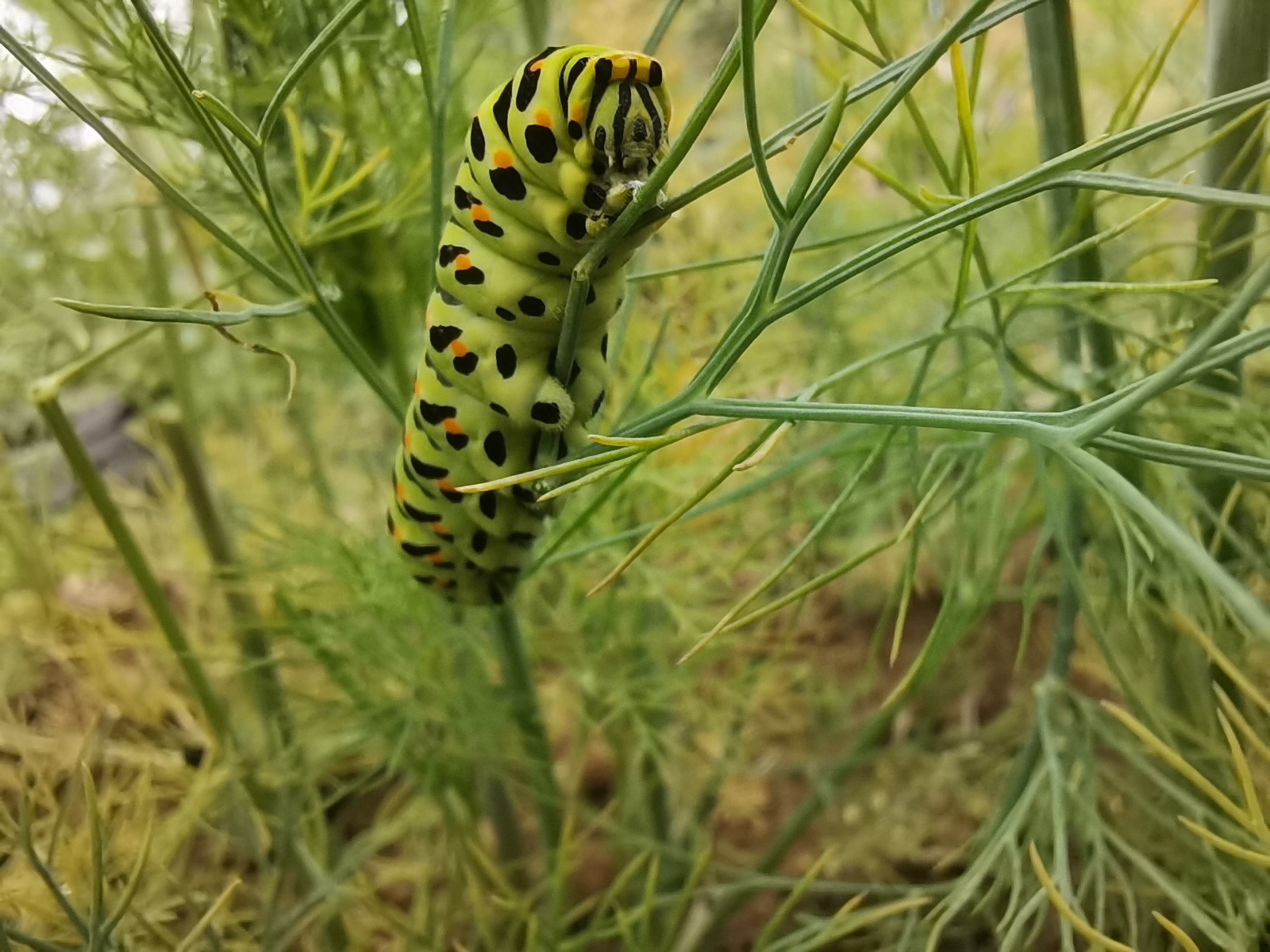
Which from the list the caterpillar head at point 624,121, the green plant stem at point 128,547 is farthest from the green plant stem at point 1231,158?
the green plant stem at point 128,547

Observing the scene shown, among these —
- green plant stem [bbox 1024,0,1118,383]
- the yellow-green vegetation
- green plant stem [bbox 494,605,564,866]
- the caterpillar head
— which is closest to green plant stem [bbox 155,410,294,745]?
the yellow-green vegetation

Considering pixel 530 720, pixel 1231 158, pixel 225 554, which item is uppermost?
pixel 1231 158

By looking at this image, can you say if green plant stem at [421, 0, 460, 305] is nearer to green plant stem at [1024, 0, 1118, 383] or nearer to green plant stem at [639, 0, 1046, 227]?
green plant stem at [639, 0, 1046, 227]

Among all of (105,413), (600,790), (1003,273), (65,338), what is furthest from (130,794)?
(105,413)

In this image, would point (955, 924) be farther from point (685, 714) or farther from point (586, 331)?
point (586, 331)

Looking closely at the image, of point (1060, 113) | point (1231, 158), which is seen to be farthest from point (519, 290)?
point (1231, 158)

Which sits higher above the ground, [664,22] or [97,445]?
[664,22]

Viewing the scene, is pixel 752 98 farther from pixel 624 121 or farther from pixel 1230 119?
pixel 1230 119

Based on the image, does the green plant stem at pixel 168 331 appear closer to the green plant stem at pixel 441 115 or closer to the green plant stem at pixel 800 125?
the green plant stem at pixel 441 115
